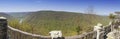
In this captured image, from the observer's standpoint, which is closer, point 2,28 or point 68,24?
point 2,28

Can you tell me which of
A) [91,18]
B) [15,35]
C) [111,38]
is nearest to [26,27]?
[15,35]

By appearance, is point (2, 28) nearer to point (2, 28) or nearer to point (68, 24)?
point (2, 28)

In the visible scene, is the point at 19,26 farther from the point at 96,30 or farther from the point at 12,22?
the point at 96,30

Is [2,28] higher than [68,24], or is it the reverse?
[2,28]

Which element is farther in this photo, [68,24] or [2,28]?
[68,24]

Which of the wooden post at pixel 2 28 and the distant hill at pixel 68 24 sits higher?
the wooden post at pixel 2 28

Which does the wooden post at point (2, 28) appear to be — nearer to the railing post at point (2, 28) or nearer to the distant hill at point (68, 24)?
the railing post at point (2, 28)

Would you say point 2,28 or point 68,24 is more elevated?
point 2,28

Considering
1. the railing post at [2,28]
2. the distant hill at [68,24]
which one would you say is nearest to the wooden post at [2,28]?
the railing post at [2,28]

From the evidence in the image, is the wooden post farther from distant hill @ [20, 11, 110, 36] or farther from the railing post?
distant hill @ [20, 11, 110, 36]

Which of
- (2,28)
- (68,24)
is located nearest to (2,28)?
(2,28)

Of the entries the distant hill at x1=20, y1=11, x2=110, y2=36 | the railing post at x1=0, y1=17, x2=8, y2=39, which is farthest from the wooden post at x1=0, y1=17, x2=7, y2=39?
the distant hill at x1=20, y1=11, x2=110, y2=36
